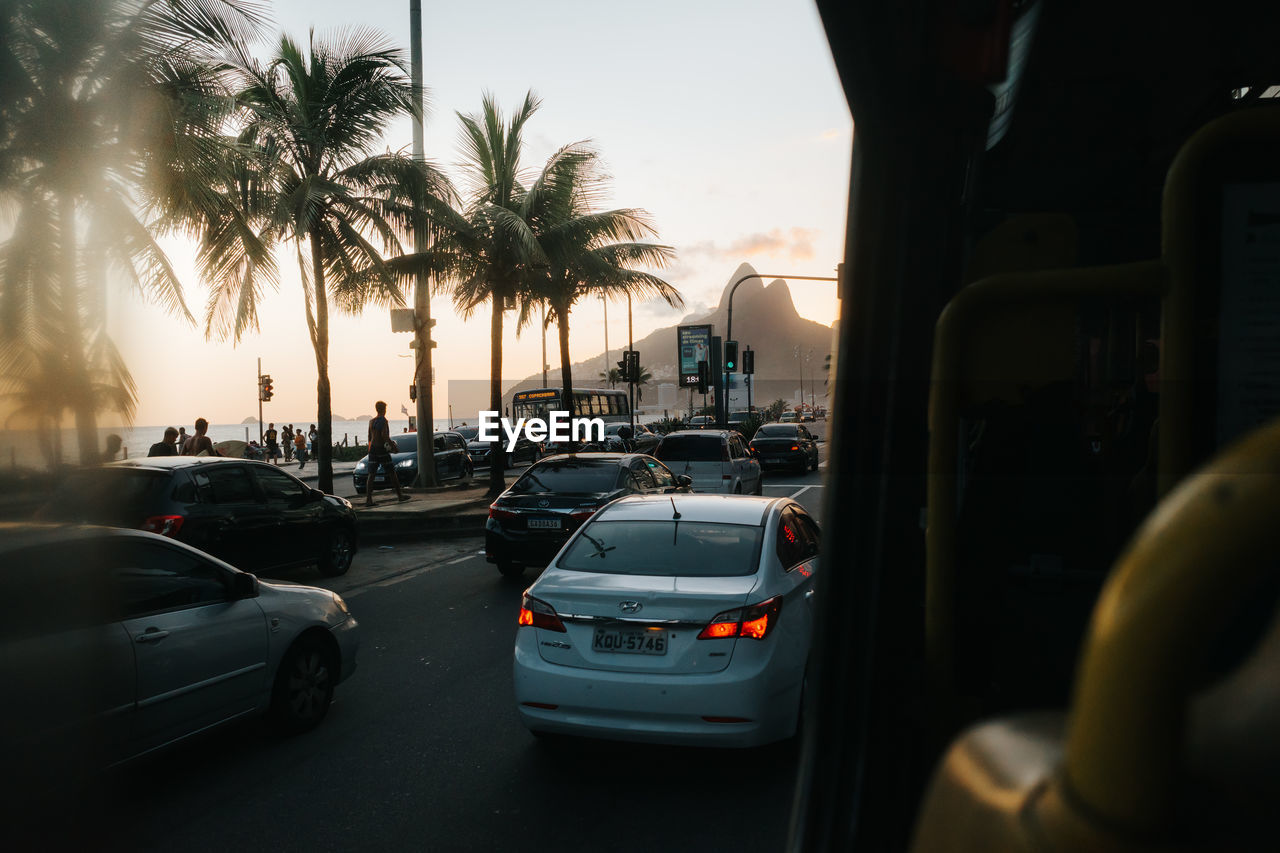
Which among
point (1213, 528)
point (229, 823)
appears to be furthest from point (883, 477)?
point (229, 823)

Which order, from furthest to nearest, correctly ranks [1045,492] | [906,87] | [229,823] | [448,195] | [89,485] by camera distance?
1. [448,195]
2. [89,485]
3. [229,823]
4. [1045,492]
5. [906,87]

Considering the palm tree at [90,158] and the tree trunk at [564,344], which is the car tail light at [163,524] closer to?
the palm tree at [90,158]

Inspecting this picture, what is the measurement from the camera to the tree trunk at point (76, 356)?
45.8 feet

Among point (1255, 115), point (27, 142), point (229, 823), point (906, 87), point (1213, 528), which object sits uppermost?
point (27, 142)

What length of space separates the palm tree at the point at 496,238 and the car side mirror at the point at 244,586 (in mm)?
14298

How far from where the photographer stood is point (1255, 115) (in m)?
1.31

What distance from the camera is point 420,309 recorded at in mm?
20797

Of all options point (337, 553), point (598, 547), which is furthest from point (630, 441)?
point (598, 547)

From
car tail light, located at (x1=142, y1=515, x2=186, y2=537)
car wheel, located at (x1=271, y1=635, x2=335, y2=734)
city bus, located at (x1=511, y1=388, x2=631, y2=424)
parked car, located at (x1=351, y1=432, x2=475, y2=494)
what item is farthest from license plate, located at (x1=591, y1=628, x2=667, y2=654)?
city bus, located at (x1=511, y1=388, x2=631, y2=424)

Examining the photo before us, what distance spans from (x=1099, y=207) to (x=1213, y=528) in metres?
2.24

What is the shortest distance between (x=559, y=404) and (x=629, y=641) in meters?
35.8

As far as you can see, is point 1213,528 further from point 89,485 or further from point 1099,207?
point 89,485

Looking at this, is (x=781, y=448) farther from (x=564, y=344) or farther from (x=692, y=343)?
(x=692, y=343)

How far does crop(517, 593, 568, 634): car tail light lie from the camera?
521cm
